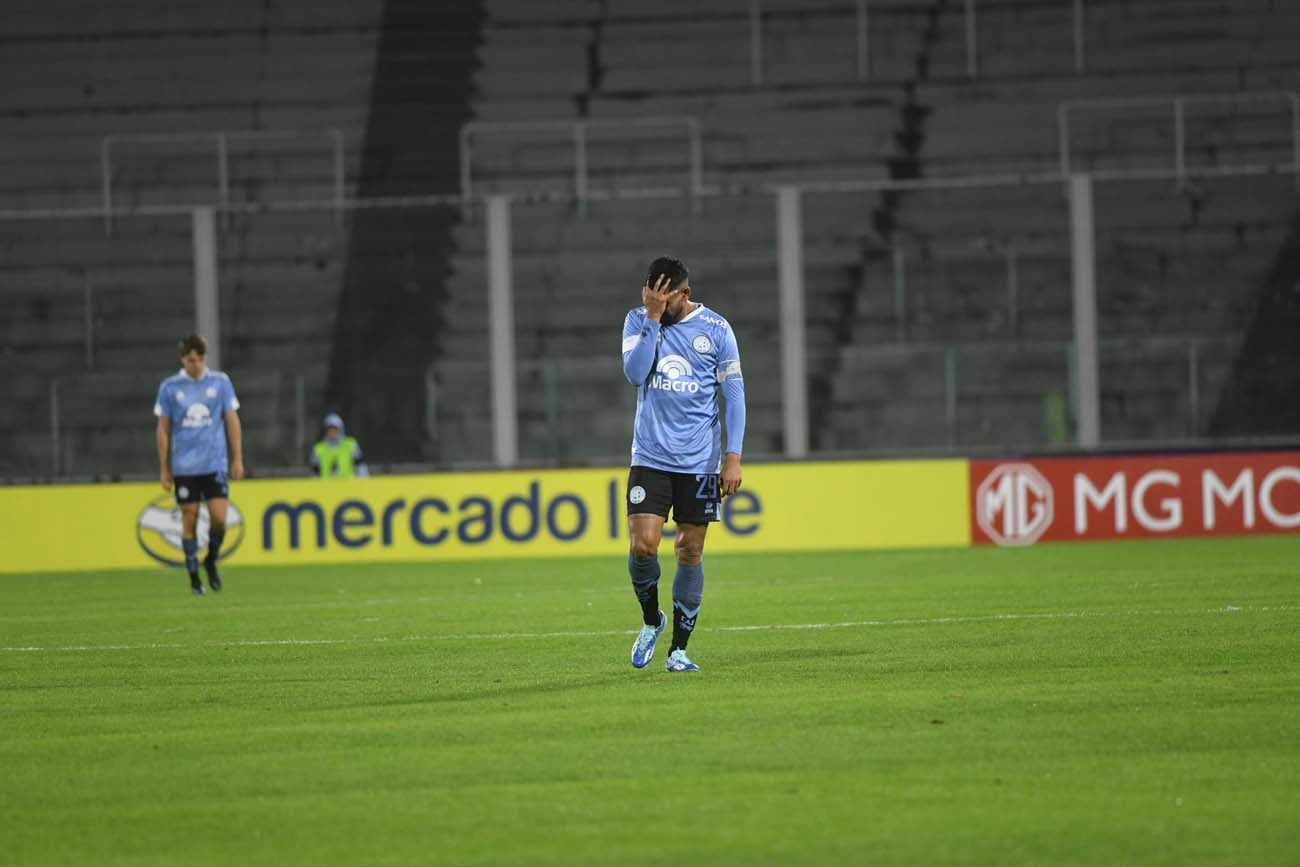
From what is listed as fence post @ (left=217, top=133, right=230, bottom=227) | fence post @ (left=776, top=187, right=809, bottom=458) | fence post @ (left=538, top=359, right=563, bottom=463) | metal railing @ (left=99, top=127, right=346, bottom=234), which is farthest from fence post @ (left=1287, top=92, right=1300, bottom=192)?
fence post @ (left=217, top=133, right=230, bottom=227)

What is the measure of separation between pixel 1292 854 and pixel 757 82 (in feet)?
87.7

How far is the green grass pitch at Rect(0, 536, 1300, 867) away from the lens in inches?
241

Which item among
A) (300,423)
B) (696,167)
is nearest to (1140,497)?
(696,167)

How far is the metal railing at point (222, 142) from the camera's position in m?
27.6

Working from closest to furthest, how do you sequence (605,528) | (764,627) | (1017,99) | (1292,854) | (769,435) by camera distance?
(1292,854) < (764,627) < (605,528) < (769,435) < (1017,99)

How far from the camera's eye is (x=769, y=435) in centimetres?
2378

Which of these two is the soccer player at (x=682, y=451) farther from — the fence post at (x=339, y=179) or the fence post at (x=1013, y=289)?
the fence post at (x=339, y=179)

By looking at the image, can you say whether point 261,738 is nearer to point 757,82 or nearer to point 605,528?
point 605,528

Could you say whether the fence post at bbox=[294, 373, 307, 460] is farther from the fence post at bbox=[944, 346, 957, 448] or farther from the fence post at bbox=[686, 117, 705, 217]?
the fence post at bbox=[944, 346, 957, 448]

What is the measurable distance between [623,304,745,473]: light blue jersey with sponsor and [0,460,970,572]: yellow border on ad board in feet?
38.6

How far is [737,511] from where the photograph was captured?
2236 centimetres

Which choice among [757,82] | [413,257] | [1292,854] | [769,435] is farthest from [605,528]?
[1292,854]

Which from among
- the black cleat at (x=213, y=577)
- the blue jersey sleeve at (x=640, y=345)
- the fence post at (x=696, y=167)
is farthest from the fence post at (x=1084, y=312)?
the blue jersey sleeve at (x=640, y=345)

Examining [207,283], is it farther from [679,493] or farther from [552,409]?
[679,493]
